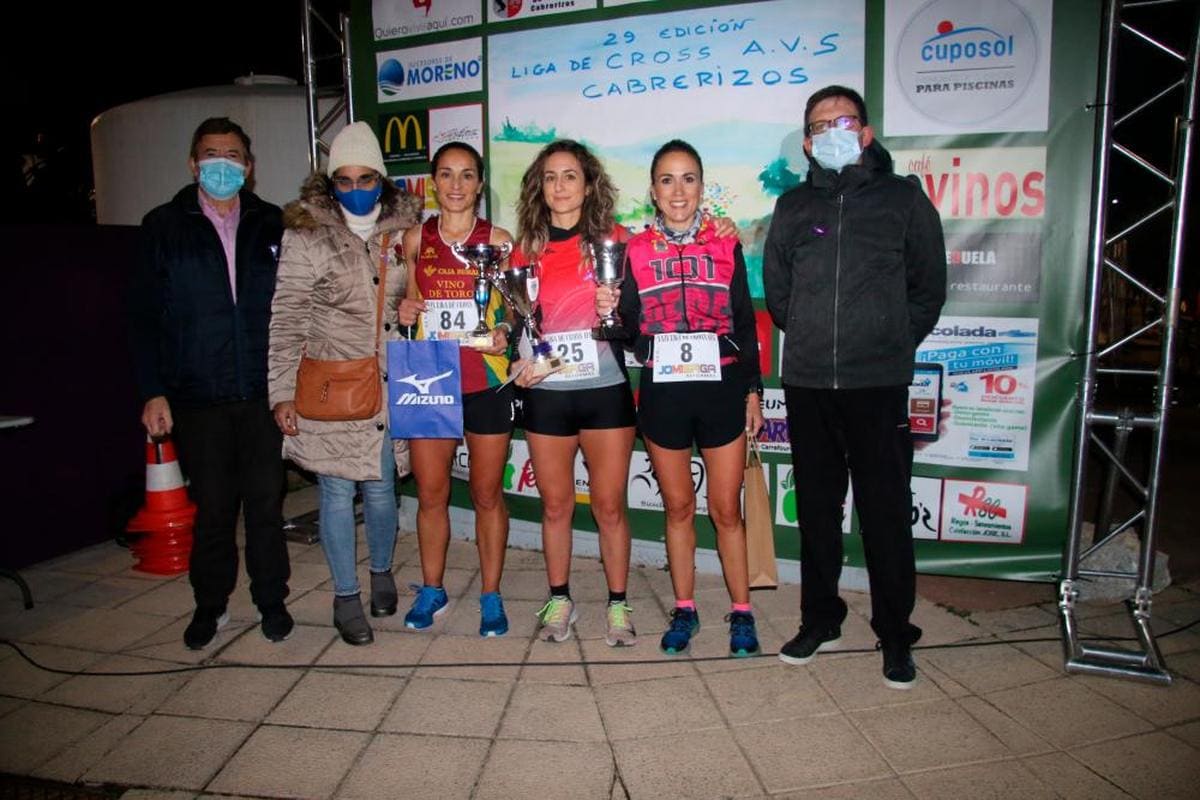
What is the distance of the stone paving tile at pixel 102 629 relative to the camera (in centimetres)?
394

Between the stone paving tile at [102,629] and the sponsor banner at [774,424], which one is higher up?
the sponsor banner at [774,424]

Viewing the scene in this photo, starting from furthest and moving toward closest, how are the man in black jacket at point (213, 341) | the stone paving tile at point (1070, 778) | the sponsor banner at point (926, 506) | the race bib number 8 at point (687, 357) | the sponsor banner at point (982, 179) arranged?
the sponsor banner at point (926, 506), the sponsor banner at point (982, 179), the man in black jacket at point (213, 341), the race bib number 8 at point (687, 357), the stone paving tile at point (1070, 778)

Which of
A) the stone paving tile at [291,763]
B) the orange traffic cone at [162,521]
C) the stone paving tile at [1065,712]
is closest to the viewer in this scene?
the stone paving tile at [291,763]

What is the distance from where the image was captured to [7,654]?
3842mm

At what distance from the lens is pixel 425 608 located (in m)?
3.99

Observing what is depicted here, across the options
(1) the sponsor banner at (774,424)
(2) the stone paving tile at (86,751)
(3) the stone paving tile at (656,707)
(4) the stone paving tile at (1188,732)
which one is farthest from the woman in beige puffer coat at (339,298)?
(4) the stone paving tile at (1188,732)

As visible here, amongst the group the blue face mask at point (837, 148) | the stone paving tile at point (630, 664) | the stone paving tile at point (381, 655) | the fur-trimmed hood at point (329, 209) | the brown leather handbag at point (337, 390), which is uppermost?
the blue face mask at point (837, 148)

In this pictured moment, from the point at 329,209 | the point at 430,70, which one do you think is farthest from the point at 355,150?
the point at 430,70

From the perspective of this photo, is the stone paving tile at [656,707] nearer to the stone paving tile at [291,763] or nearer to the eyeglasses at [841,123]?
the stone paving tile at [291,763]

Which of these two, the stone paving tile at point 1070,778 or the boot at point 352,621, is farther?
the boot at point 352,621

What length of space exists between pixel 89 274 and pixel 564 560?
4.14m

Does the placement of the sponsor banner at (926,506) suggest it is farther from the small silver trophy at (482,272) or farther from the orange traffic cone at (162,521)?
the orange traffic cone at (162,521)

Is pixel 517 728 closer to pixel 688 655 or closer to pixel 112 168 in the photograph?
pixel 688 655

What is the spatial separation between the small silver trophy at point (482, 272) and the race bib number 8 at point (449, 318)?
0.04 metres
